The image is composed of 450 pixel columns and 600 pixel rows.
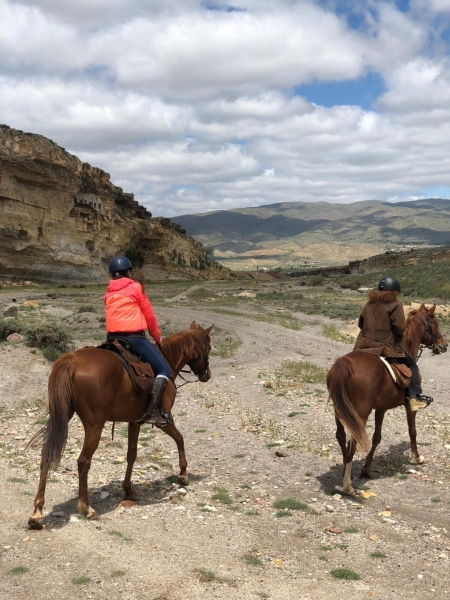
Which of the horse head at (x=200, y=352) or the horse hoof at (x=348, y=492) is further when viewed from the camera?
the horse head at (x=200, y=352)

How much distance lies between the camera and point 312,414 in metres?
13.0

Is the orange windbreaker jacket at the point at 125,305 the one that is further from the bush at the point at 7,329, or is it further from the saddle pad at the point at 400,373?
the bush at the point at 7,329

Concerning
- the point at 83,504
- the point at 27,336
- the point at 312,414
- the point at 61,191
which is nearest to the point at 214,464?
the point at 83,504

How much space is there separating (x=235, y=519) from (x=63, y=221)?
55.3m

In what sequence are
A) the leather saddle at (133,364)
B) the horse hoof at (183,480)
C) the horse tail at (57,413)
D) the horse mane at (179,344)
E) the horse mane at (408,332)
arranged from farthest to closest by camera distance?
the horse mane at (408,332)
the horse mane at (179,344)
the horse hoof at (183,480)
the leather saddle at (133,364)
the horse tail at (57,413)

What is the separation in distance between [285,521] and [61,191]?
54835 millimetres

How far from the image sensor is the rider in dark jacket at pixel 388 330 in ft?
29.3

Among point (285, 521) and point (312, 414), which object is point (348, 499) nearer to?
point (285, 521)

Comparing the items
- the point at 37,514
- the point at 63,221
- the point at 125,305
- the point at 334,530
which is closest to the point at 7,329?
the point at 125,305

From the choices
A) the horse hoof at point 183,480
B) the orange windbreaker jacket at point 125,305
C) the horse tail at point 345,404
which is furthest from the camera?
the horse hoof at point 183,480

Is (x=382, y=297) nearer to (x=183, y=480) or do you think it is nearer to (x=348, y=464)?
(x=348, y=464)

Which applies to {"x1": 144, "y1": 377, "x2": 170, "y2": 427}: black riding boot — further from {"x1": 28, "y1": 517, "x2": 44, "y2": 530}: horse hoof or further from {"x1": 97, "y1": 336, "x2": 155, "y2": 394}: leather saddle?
{"x1": 28, "y1": 517, "x2": 44, "y2": 530}: horse hoof

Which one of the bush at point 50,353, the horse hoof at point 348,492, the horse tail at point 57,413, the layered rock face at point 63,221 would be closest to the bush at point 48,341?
the bush at point 50,353

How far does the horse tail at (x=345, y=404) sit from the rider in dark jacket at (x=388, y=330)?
97cm
